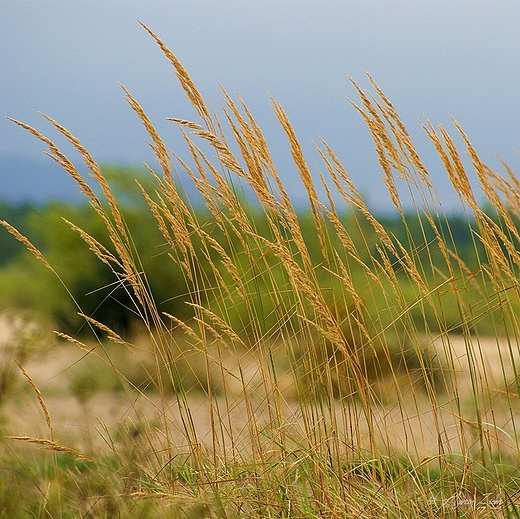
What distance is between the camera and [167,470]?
7.86 feet

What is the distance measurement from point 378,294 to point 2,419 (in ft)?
21.3

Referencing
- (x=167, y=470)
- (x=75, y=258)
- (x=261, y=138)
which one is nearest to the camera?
(x=261, y=138)

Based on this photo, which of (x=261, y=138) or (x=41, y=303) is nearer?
(x=261, y=138)

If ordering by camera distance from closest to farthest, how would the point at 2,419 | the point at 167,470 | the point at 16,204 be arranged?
the point at 2,419, the point at 167,470, the point at 16,204

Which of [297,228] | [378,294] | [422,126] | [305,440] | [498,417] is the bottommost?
[498,417]

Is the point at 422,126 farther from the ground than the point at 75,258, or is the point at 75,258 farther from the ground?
the point at 422,126

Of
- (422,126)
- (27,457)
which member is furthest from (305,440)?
(27,457)

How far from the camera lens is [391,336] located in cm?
781

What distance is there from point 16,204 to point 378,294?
21048mm

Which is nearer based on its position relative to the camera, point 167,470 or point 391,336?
point 167,470

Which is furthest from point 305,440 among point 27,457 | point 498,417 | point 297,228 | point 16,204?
point 16,204

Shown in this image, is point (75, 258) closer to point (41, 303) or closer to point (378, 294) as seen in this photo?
point (41, 303)

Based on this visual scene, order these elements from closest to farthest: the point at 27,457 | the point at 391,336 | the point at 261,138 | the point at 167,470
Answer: the point at 261,138, the point at 167,470, the point at 27,457, the point at 391,336

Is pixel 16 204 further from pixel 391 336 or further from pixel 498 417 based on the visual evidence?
pixel 498 417
